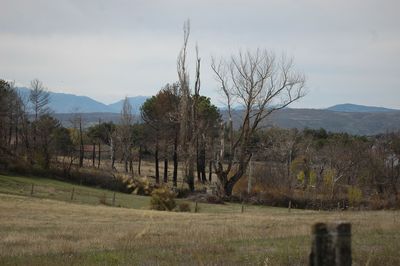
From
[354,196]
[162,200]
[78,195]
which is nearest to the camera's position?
[162,200]

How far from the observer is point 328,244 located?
3.84 metres

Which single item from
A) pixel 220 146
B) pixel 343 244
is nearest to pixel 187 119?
pixel 220 146

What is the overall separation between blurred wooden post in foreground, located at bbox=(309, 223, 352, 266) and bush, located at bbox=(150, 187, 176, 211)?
123 feet

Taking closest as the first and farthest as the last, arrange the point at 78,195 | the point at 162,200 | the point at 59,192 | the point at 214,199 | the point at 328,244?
the point at 328,244 → the point at 162,200 → the point at 78,195 → the point at 59,192 → the point at 214,199

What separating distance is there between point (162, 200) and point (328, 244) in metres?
37.8

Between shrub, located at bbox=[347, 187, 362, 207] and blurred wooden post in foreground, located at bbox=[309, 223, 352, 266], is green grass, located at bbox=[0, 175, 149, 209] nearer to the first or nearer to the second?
shrub, located at bbox=[347, 187, 362, 207]

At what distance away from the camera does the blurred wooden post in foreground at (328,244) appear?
382 cm

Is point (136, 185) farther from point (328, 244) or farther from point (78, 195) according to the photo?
point (328, 244)

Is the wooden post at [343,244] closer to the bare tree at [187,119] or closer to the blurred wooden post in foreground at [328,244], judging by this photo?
the blurred wooden post in foreground at [328,244]

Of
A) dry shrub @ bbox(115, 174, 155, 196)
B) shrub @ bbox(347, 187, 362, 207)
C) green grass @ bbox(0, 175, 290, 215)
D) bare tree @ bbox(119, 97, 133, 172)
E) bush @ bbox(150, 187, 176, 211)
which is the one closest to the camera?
bush @ bbox(150, 187, 176, 211)

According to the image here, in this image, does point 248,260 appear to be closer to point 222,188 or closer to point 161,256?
point 161,256

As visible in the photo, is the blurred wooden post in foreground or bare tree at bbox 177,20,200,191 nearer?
the blurred wooden post in foreground

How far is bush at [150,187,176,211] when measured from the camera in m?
41.1

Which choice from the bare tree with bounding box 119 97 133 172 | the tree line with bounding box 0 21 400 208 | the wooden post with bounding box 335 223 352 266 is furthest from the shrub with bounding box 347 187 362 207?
the wooden post with bounding box 335 223 352 266
